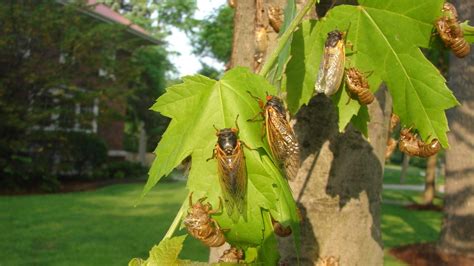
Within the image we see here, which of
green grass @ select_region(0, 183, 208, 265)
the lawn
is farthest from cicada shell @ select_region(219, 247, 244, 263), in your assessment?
green grass @ select_region(0, 183, 208, 265)

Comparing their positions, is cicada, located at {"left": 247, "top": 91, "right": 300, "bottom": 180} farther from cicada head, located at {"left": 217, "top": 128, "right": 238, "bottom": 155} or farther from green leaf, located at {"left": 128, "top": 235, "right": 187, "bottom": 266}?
green leaf, located at {"left": 128, "top": 235, "right": 187, "bottom": 266}

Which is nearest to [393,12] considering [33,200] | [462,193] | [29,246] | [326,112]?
[326,112]

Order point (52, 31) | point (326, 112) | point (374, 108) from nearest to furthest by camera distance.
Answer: point (326, 112), point (374, 108), point (52, 31)

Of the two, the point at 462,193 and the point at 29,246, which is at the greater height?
the point at 462,193

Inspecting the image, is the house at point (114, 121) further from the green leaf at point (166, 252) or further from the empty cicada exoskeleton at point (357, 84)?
the green leaf at point (166, 252)

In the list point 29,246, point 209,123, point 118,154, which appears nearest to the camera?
point 209,123

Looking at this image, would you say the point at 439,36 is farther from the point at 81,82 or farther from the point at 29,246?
the point at 81,82
